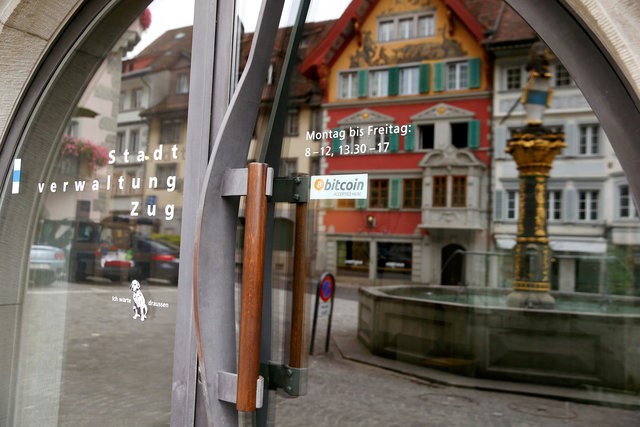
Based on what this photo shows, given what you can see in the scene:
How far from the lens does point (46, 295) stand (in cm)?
301

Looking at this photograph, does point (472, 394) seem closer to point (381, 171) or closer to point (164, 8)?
point (381, 171)

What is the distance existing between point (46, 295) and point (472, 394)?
3.69 meters

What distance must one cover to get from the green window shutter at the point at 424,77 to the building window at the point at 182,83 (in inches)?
38.7

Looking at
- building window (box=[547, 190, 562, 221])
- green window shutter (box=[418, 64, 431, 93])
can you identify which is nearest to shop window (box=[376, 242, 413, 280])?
green window shutter (box=[418, 64, 431, 93])

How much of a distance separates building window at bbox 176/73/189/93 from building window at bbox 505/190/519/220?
3030 mm

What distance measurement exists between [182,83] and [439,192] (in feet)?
4.79

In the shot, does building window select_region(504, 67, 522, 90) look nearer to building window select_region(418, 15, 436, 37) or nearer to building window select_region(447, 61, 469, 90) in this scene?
building window select_region(447, 61, 469, 90)

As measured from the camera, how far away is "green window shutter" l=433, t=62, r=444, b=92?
2.73 m

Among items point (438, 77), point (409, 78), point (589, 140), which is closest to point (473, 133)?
point (438, 77)

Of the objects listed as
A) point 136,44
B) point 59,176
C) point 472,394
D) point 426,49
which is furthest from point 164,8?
point 472,394

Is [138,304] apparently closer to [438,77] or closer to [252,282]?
[252,282]

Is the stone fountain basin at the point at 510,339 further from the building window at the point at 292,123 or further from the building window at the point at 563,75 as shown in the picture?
the building window at the point at 292,123

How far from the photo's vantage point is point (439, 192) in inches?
126

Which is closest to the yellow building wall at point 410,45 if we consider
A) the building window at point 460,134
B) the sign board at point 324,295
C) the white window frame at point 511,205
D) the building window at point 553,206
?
the building window at point 460,134
